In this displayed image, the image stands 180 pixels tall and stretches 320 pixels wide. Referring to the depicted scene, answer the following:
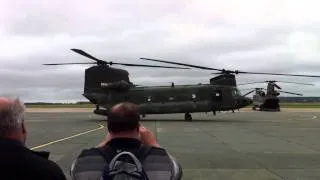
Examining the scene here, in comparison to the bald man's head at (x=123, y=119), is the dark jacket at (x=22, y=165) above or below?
below

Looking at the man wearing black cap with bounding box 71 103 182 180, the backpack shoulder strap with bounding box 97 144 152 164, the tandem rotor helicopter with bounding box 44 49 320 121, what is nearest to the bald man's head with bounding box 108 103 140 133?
the man wearing black cap with bounding box 71 103 182 180

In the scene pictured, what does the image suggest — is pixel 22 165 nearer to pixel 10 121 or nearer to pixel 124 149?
pixel 10 121

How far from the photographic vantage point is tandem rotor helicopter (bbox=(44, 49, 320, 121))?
41.4m

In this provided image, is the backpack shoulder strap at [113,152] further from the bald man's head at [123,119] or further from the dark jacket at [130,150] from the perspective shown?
the bald man's head at [123,119]

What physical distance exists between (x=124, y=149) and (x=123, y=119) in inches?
8.9

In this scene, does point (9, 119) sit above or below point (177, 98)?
above

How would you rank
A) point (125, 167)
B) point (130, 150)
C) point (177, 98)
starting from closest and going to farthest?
1. point (125, 167)
2. point (130, 150)
3. point (177, 98)

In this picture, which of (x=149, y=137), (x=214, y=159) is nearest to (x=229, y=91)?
(x=214, y=159)

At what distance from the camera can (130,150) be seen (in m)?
4.23

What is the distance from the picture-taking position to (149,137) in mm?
4617

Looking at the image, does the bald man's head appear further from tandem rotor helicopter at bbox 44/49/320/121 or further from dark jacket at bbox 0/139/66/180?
tandem rotor helicopter at bbox 44/49/320/121

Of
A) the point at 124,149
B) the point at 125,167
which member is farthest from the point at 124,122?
the point at 125,167

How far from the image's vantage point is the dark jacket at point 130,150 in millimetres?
4219

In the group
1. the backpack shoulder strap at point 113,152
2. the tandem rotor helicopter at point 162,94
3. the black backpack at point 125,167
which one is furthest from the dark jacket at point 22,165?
the tandem rotor helicopter at point 162,94
